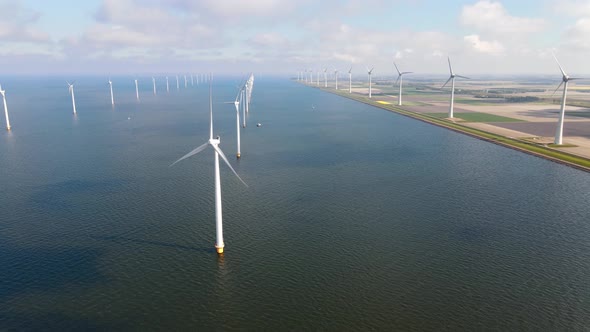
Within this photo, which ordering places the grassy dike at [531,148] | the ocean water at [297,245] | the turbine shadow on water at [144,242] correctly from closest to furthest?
the ocean water at [297,245] < the turbine shadow on water at [144,242] < the grassy dike at [531,148]

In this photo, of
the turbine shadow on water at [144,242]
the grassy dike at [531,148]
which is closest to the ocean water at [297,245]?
the turbine shadow on water at [144,242]

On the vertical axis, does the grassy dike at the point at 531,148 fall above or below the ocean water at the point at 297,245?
above

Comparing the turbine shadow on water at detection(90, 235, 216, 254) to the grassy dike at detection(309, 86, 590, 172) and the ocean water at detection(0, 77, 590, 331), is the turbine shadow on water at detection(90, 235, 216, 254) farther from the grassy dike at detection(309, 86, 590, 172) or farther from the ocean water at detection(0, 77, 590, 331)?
the grassy dike at detection(309, 86, 590, 172)

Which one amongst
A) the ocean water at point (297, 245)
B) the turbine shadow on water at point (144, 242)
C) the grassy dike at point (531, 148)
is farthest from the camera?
the grassy dike at point (531, 148)

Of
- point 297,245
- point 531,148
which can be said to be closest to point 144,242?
point 297,245

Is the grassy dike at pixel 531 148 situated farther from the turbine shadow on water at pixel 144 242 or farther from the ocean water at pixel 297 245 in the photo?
the turbine shadow on water at pixel 144 242

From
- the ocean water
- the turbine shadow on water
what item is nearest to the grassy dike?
the ocean water

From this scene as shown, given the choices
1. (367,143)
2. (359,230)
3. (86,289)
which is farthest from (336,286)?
(367,143)

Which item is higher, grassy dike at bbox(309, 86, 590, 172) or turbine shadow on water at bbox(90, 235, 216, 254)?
grassy dike at bbox(309, 86, 590, 172)

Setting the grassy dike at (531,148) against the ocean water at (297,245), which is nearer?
the ocean water at (297,245)
